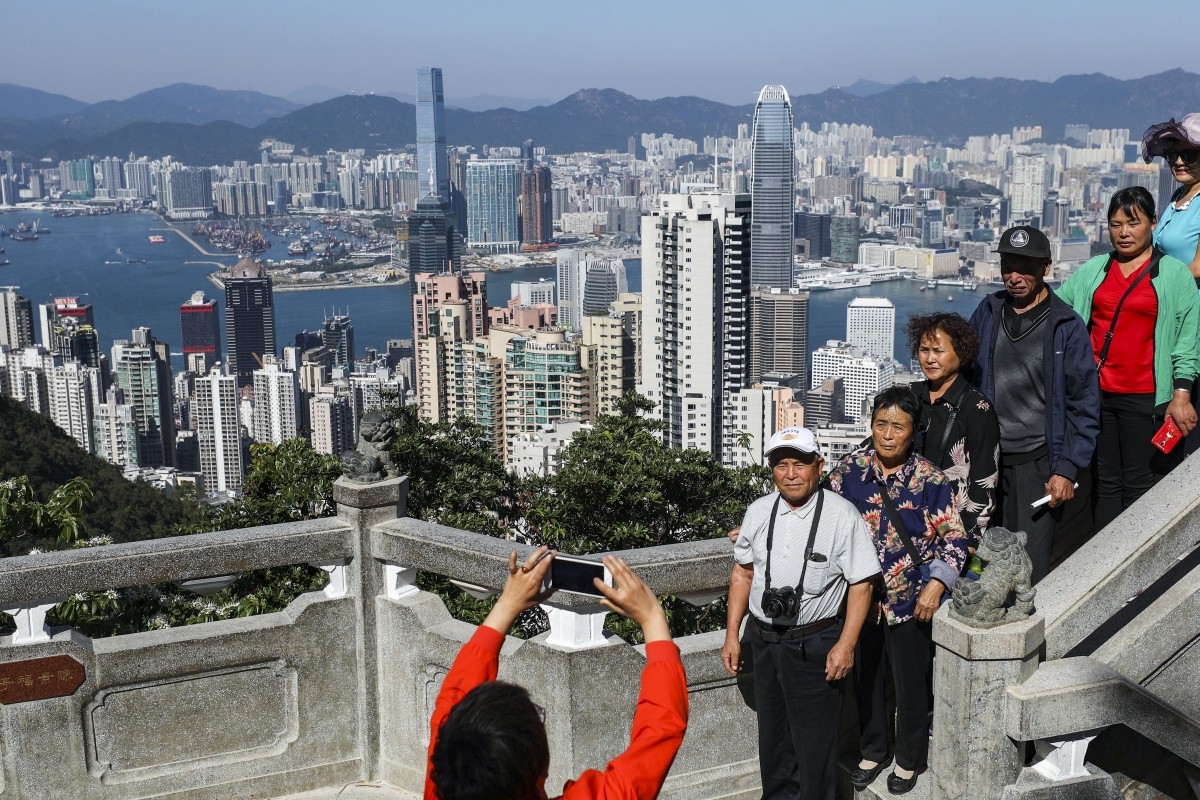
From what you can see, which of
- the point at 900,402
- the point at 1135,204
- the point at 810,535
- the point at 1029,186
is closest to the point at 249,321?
the point at 1135,204

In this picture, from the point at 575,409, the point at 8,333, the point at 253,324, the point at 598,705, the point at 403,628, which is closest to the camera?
the point at 598,705

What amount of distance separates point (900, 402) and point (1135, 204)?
82 centimetres

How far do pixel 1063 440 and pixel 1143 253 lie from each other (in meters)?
0.52

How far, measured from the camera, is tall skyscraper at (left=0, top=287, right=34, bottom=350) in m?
89.9

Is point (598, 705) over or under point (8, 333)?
over

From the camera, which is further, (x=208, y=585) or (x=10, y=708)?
(x=208, y=585)

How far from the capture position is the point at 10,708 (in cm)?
236

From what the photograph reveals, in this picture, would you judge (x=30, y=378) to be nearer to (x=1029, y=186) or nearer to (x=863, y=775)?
(x=863, y=775)

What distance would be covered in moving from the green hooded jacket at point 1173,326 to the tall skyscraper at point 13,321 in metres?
98.8

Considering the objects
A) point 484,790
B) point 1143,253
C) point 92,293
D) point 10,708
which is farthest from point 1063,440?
point 92,293

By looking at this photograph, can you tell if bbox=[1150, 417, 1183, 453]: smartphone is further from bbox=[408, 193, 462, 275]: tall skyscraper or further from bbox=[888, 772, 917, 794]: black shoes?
bbox=[408, 193, 462, 275]: tall skyscraper

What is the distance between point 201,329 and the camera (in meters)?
98.6

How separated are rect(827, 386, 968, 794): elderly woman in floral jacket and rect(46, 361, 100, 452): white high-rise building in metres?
74.1

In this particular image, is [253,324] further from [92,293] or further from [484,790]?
[484,790]
